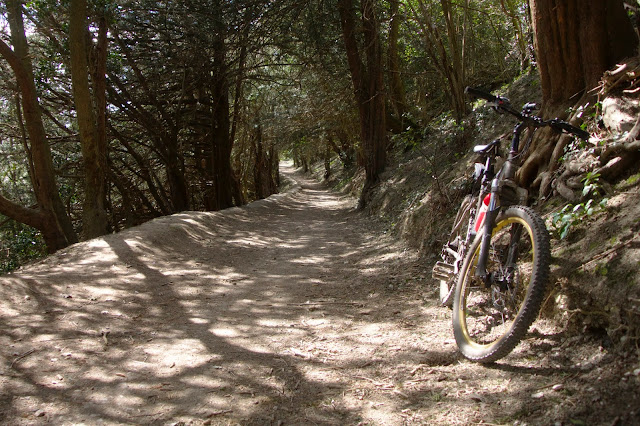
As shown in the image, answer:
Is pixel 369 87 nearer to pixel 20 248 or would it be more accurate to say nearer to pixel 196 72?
pixel 196 72

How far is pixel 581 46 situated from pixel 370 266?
3.76 meters

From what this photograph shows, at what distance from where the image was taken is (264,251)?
854cm

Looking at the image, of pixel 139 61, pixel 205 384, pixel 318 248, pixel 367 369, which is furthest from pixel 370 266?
pixel 139 61

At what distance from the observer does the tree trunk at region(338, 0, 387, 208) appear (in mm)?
12188

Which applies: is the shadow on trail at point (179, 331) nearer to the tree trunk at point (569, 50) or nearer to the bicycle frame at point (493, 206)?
the bicycle frame at point (493, 206)

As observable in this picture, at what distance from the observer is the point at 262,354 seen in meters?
3.60

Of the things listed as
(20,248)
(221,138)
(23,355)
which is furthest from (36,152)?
(221,138)

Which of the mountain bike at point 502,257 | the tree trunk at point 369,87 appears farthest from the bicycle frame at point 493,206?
the tree trunk at point 369,87

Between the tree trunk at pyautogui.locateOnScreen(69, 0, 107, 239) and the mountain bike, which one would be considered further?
the tree trunk at pyautogui.locateOnScreen(69, 0, 107, 239)

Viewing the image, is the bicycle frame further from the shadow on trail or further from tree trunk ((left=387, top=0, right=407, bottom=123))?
tree trunk ((left=387, top=0, right=407, bottom=123))

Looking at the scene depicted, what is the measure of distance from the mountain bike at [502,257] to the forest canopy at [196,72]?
4.60 feet

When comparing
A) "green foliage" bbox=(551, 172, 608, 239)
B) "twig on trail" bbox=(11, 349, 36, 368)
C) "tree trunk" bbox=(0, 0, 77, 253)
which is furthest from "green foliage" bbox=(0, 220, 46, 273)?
"green foliage" bbox=(551, 172, 608, 239)

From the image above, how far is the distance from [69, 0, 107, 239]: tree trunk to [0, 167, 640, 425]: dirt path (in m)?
2.97

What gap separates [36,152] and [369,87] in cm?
846
